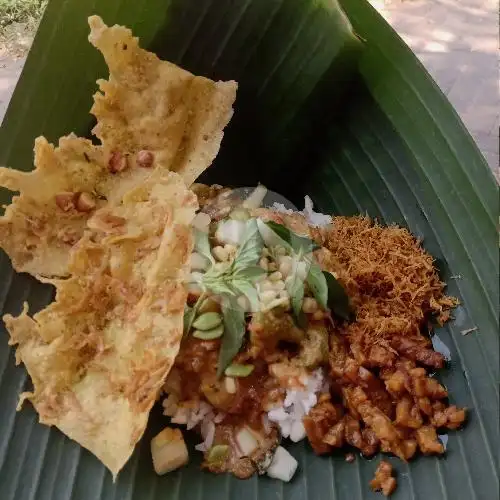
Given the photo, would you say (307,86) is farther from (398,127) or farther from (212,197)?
(212,197)

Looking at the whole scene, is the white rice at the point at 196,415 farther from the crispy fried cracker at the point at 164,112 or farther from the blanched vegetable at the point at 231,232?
the crispy fried cracker at the point at 164,112

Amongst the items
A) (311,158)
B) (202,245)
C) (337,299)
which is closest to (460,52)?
(311,158)

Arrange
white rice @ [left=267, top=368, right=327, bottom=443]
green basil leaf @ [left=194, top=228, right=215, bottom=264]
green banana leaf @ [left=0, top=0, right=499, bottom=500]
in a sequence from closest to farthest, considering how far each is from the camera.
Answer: green banana leaf @ [left=0, top=0, right=499, bottom=500] < white rice @ [left=267, top=368, right=327, bottom=443] < green basil leaf @ [left=194, top=228, right=215, bottom=264]

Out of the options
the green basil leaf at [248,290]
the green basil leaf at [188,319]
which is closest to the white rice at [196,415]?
the green basil leaf at [188,319]

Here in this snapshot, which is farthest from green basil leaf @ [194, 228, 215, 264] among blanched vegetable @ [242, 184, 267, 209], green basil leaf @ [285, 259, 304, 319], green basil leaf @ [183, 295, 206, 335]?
blanched vegetable @ [242, 184, 267, 209]

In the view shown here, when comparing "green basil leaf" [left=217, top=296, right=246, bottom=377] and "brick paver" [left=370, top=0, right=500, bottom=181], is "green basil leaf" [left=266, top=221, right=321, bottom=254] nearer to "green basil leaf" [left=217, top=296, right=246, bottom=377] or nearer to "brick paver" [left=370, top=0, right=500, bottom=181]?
"green basil leaf" [left=217, top=296, right=246, bottom=377]
